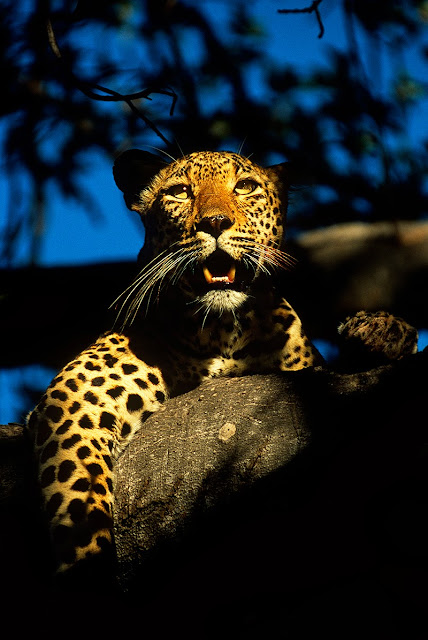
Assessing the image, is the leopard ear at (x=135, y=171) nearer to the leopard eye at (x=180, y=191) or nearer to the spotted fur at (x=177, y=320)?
the spotted fur at (x=177, y=320)

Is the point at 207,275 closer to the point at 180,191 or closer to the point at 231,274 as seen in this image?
the point at 231,274

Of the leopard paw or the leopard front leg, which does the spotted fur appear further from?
the leopard paw

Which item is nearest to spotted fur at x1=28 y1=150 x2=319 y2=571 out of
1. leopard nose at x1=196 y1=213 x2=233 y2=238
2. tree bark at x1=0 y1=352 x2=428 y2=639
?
leopard nose at x1=196 y1=213 x2=233 y2=238

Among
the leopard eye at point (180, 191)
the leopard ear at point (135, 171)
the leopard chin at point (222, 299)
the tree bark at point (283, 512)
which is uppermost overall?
the leopard ear at point (135, 171)

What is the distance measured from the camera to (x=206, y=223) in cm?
454

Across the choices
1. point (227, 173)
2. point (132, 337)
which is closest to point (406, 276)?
point (227, 173)

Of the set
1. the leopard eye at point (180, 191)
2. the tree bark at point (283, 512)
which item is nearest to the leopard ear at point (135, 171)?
the leopard eye at point (180, 191)

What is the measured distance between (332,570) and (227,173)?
8.91 feet

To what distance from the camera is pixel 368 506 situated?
3.22 meters

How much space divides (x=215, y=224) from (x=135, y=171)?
45.5 inches

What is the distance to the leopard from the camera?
3.96 m

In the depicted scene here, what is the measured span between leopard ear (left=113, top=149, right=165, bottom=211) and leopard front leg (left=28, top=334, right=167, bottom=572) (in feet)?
3.82

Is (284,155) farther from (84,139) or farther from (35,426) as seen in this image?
(35,426)

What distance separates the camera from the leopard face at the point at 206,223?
14.9ft
